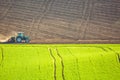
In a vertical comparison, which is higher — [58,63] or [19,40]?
[19,40]

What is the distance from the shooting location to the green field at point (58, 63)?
30.1m

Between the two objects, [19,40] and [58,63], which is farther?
[19,40]

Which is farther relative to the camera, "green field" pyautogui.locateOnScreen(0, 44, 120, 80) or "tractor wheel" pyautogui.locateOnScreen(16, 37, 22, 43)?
"tractor wheel" pyautogui.locateOnScreen(16, 37, 22, 43)

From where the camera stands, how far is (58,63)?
107 ft

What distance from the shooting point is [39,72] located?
99.2ft

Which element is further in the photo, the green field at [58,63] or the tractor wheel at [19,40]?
the tractor wheel at [19,40]

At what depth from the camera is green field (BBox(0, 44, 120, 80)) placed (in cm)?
3009

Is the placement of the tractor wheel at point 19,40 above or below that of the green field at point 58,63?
above

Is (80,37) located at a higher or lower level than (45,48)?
higher

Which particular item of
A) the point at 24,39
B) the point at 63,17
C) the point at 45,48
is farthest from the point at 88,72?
the point at 63,17

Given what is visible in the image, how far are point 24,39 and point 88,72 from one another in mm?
17561

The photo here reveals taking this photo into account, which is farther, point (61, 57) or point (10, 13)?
point (10, 13)

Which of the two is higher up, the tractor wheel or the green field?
the tractor wheel

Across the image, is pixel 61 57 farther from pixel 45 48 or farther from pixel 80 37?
pixel 80 37
